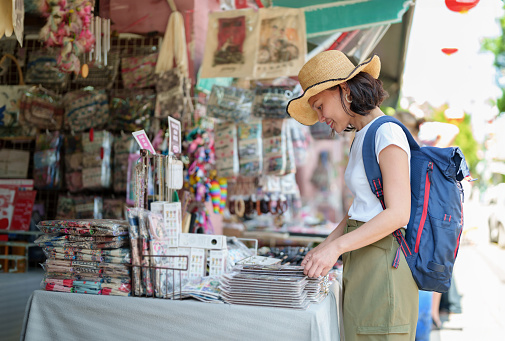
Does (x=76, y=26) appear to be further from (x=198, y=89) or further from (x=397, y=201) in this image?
(x=397, y=201)

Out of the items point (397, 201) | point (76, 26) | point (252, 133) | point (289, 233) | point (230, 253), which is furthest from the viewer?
point (289, 233)

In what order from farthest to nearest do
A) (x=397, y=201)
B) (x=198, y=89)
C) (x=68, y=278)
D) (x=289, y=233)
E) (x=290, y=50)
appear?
(x=289, y=233) < (x=198, y=89) < (x=290, y=50) < (x=68, y=278) < (x=397, y=201)

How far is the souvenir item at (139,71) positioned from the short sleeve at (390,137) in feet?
9.93

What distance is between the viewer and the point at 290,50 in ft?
13.3

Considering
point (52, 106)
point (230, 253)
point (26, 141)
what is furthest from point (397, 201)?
point (26, 141)

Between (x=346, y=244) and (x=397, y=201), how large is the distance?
23 cm

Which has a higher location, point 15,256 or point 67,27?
point 67,27

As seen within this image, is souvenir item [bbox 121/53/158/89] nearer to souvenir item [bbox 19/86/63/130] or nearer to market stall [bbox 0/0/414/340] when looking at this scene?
market stall [bbox 0/0/414/340]

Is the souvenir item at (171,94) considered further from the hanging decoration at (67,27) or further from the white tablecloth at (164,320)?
the white tablecloth at (164,320)

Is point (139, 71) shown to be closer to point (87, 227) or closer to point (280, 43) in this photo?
point (280, 43)

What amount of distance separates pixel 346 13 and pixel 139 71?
1.87 m

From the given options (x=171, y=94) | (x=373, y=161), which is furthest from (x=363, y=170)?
(x=171, y=94)

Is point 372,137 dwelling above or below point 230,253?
above

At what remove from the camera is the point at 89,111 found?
4.41 meters
